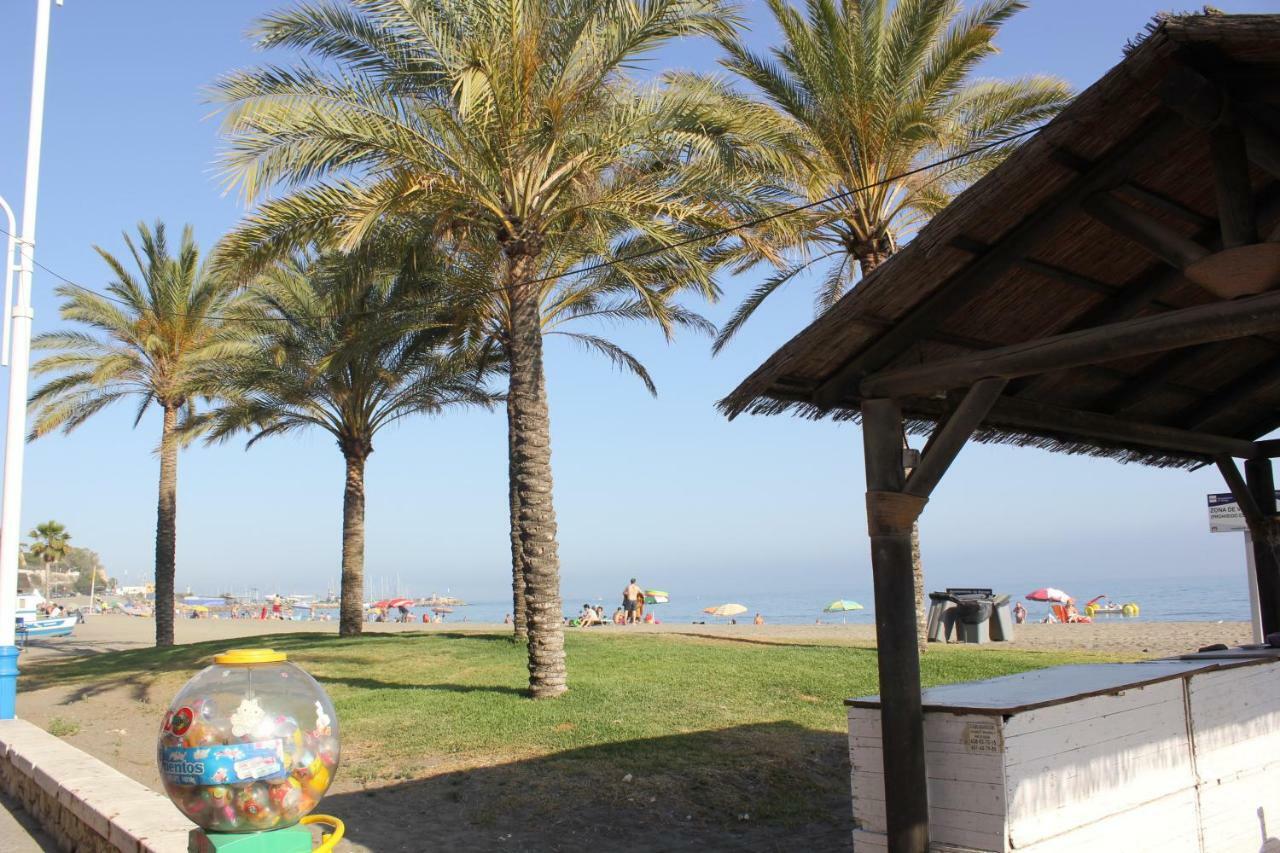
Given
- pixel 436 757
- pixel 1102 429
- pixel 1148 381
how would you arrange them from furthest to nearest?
pixel 436 757, pixel 1148 381, pixel 1102 429

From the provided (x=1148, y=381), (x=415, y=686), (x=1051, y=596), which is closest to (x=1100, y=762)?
(x=1148, y=381)

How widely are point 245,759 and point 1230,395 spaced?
7437 mm

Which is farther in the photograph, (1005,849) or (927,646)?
(927,646)

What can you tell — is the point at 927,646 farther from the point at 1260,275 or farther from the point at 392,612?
the point at 392,612

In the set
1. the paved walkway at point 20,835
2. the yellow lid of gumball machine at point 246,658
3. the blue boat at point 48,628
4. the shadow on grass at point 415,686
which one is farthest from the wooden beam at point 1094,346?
the blue boat at point 48,628

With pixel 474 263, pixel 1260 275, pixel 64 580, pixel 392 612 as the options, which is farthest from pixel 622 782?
pixel 64 580

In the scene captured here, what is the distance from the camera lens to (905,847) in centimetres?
479

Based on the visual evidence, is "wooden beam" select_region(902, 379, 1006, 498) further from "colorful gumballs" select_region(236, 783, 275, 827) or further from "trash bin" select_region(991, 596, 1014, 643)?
"trash bin" select_region(991, 596, 1014, 643)

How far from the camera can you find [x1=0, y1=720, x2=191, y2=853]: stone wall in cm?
541

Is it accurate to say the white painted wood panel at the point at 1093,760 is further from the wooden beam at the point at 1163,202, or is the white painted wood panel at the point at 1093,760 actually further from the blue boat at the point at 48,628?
the blue boat at the point at 48,628

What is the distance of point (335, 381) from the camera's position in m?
21.1

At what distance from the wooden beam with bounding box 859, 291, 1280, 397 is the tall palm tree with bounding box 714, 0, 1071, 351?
27.8 ft

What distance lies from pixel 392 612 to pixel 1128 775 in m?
124

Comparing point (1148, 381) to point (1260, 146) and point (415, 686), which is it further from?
point (415, 686)
